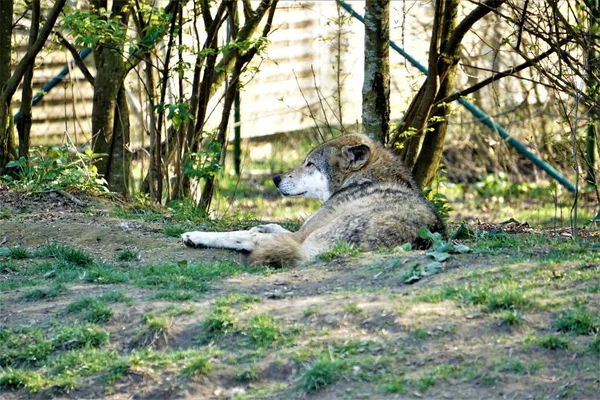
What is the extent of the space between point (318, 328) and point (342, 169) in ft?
10.3

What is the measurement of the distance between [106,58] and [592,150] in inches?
218

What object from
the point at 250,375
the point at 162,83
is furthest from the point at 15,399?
the point at 162,83

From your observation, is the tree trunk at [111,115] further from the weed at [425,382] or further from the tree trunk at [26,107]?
the weed at [425,382]

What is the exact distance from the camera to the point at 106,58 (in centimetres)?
1015

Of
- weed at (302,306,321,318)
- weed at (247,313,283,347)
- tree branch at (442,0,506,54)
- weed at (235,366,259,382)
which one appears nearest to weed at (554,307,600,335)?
weed at (302,306,321,318)

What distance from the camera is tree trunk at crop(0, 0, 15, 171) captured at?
9898 millimetres

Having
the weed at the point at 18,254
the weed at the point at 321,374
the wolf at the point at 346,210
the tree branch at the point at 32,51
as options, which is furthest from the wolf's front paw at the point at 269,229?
the tree branch at the point at 32,51

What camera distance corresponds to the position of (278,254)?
6.31 meters

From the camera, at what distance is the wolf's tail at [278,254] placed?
249 inches

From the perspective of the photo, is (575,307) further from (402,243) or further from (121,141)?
(121,141)

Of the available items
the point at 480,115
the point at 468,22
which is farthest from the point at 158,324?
the point at 480,115

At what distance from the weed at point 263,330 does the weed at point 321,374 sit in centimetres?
40

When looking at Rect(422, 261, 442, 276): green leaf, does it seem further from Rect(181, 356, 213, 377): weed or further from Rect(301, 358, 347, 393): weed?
Rect(181, 356, 213, 377): weed

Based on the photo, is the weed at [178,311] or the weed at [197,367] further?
the weed at [178,311]
